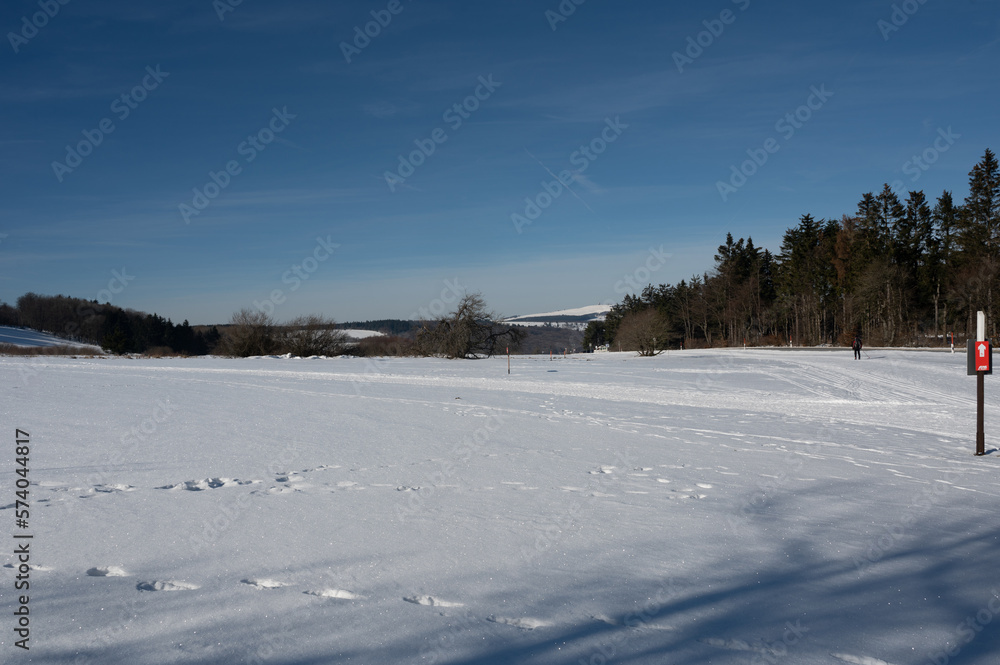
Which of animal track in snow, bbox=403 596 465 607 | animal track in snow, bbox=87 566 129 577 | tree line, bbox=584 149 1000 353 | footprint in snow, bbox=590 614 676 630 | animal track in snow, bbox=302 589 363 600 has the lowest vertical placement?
footprint in snow, bbox=590 614 676 630

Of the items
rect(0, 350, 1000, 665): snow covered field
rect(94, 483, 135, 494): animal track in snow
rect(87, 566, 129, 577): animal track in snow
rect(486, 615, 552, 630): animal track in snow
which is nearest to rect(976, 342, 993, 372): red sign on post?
rect(0, 350, 1000, 665): snow covered field

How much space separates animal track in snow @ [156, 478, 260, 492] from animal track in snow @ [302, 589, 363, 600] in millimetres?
2900

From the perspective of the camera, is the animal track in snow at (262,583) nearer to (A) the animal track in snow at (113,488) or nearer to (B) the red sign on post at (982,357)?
(A) the animal track in snow at (113,488)

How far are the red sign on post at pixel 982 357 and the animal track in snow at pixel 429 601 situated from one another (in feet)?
29.0

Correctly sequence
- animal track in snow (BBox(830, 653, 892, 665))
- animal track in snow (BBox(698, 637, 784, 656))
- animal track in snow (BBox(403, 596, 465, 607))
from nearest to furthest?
animal track in snow (BBox(830, 653, 892, 665)) < animal track in snow (BBox(698, 637, 784, 656)) < animal track in snow (BBox(403, 596, 465, 607))

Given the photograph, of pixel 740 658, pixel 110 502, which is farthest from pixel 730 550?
pixel 110 502

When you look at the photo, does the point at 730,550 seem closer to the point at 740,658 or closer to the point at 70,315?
the point at 740,658

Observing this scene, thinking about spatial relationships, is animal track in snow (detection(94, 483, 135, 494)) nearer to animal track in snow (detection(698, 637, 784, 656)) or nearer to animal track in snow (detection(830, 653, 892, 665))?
animal track in snow (detection(698, 637, 784, 656))

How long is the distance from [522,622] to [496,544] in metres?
1.21

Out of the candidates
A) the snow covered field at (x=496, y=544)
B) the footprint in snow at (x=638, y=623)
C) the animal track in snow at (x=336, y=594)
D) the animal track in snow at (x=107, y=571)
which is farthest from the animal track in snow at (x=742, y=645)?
the animal track in snow at (x=107, y=571)

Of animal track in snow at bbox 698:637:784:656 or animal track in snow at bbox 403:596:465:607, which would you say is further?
animal track in snow at bbox 403:596:465:607

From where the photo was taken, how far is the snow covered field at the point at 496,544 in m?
3.15

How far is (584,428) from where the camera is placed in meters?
10.7

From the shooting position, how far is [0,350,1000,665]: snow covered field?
10.3ft
